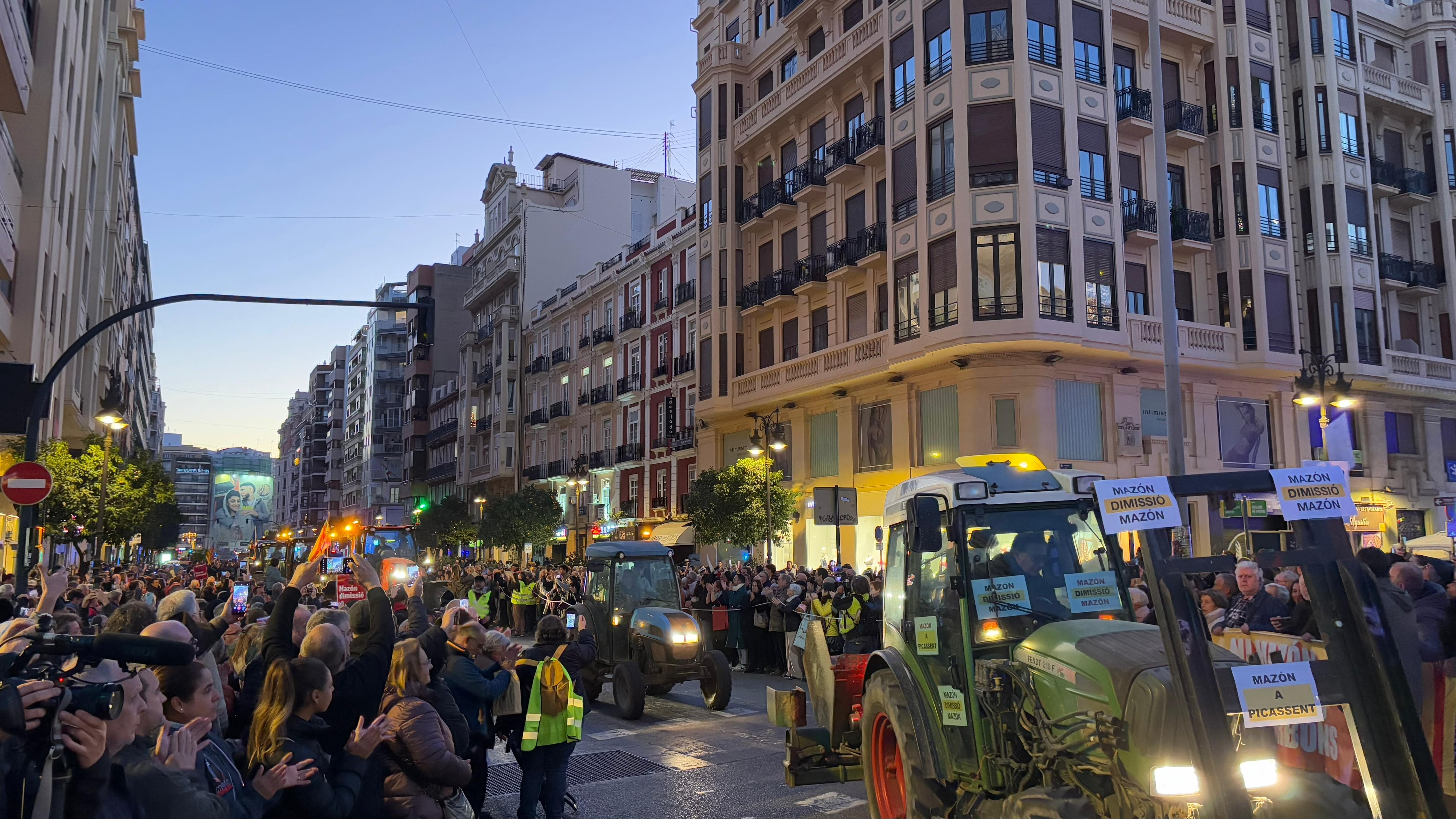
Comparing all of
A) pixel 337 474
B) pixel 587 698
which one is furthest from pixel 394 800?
pixel 337 474

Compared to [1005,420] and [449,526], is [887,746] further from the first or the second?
[449,526]

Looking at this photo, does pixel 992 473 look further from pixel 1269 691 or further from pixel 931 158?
pixel 931 158

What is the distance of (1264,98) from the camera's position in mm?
31188

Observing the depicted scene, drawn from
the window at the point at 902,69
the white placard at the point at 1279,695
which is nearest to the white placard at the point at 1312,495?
the white placard at the point at 1279,695

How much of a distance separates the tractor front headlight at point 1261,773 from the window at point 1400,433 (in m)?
34.6

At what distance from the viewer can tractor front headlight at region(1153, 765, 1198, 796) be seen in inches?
169

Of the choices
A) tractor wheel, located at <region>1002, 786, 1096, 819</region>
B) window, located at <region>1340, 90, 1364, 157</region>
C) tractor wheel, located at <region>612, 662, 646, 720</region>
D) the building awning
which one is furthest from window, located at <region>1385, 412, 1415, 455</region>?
tractor wheel, located at <region>1002, 786, 1096, 819</region>

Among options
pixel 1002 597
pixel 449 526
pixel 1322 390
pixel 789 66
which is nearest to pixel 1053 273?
pixel 1322 390

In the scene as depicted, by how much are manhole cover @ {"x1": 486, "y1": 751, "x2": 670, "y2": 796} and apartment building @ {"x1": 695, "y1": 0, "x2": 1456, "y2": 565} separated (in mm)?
14658

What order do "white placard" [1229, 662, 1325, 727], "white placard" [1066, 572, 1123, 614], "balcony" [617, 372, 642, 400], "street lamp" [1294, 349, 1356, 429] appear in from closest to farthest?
"white placard" [1229, 662, 1325, 727], "white placard" [1066, 572, 1123, 614], "street lamp" [1294, 349, 1356, 429], "balcony" [617, 372, 642, 400]

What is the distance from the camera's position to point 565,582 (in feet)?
76.7

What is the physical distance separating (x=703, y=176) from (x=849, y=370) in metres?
12.6

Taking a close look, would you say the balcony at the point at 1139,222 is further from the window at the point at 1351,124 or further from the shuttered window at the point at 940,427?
the window at the point at 1351,124

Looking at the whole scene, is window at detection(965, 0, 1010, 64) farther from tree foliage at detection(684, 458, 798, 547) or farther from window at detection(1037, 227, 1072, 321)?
tree foliage at detection(684, 458, 798, 547)
